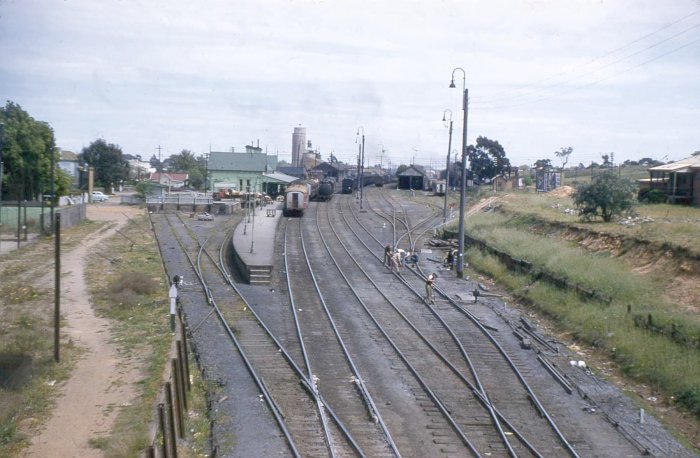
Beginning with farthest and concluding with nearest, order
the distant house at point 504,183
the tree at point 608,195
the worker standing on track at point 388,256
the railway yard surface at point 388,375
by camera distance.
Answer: the distant house at point 504,183
the tree at point 608,195
the worker standing on track at point 388,256
the railway yard surface at point 388,375

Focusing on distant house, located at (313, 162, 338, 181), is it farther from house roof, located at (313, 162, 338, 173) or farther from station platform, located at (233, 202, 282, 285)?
station platform, located at (233, 202, 282, 285)

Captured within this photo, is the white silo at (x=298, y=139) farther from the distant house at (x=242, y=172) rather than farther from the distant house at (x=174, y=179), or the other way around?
the distant house at (x=242, y=172)

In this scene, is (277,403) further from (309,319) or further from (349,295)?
(349,295)

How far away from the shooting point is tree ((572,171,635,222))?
96.6 feet

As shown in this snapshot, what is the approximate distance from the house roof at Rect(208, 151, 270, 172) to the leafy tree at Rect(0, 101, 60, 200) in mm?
30131

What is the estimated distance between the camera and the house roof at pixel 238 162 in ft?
250

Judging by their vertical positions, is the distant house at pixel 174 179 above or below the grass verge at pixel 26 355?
above

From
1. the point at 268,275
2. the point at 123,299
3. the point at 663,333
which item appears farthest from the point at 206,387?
the point at 268,275

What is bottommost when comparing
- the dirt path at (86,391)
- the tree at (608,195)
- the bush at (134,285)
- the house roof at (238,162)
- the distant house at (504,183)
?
the dirt path at (86,391)

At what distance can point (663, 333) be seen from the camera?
1520 cm

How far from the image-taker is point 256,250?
28.1 meters

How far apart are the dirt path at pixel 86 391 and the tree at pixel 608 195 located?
19.8 m

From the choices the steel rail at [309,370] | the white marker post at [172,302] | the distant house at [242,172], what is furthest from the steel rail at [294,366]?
the distant house at [242,172]

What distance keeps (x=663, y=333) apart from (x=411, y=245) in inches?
728
